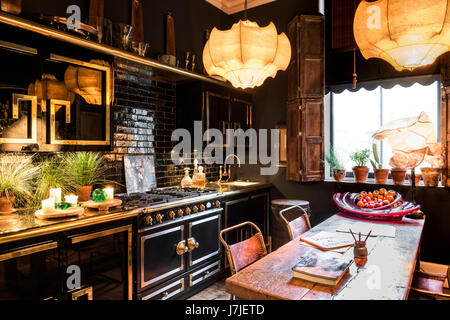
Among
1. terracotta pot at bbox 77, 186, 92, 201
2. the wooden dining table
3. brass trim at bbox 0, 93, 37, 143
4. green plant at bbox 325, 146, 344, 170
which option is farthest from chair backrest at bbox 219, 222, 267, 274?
green plant at bbox 325, 146, 344, 170

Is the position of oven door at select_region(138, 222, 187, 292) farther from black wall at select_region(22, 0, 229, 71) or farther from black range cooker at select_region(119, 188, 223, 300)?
black wall at select_region(22, 0, 229, 71)

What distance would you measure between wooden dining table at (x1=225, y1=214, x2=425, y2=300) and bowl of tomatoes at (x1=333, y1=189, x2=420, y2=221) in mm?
735

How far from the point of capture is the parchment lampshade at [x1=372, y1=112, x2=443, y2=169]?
349 cm

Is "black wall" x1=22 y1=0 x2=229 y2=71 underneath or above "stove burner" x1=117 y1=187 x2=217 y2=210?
above

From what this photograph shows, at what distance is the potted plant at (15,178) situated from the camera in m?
2.38

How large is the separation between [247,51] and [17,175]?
2.11 metres

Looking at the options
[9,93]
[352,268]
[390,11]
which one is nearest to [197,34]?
[9,93]

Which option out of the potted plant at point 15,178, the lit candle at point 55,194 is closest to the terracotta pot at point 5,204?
the potted plant at point 15,178

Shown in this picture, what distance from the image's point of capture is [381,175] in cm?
430

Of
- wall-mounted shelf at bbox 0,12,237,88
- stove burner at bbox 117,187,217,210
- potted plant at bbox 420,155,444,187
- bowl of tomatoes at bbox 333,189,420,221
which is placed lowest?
bowl of tomatoes at bbox 333,189,420,221

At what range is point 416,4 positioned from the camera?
69.0 inches

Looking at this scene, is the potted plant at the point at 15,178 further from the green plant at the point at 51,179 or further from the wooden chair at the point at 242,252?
the wooden chair at the point at 242,252

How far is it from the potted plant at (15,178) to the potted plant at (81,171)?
0.96 ft

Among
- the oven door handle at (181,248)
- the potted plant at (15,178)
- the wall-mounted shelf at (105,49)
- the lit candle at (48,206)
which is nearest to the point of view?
the wall-mounted shelf at (105,49)
